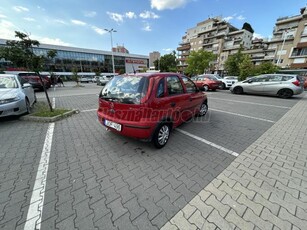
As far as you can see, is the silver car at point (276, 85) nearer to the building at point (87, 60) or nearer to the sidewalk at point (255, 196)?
the sidewalk at point (255, 196)

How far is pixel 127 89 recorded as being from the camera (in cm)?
289

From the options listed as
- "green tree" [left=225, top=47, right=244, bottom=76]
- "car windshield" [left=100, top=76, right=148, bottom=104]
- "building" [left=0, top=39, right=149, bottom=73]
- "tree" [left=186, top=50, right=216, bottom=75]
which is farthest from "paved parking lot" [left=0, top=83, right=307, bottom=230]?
"building" [left=0, top=39, right=149, bottom=73]

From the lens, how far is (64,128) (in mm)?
4199

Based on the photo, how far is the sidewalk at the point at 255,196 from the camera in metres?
1.60

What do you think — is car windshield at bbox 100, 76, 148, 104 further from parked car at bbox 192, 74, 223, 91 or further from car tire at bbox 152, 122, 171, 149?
parked car at bbox 192, 74, 223, 91

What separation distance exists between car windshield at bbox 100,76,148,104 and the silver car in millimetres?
10979

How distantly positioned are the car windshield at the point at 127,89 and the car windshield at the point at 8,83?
4.10 metres

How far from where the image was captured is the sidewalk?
1.60 m

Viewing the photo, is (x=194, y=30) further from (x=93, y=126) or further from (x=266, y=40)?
(x=93, y=126)

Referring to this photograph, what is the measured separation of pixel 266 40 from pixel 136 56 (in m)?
47.4

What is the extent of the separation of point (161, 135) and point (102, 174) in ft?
4.58

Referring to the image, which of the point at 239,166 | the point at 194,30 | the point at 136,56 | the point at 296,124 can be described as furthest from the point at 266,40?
the point at 239,166

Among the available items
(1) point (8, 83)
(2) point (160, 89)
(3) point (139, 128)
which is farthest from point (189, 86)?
(1) point (8, 83)

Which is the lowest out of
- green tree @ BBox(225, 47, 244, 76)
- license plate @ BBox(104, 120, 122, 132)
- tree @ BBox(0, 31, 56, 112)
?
license plate @ BBox(104, 120, 122, 132)
